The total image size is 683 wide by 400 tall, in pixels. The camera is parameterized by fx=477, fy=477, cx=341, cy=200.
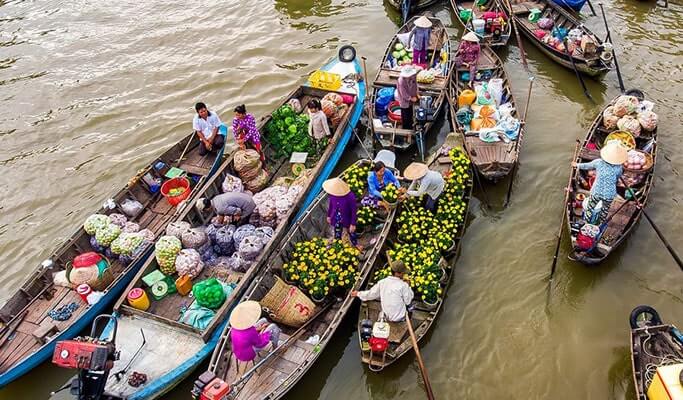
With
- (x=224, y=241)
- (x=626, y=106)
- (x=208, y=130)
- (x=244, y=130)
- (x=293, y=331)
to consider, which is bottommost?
(x=293, y=331)

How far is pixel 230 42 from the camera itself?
16.0 metres

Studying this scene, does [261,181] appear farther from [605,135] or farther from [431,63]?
[605,135]

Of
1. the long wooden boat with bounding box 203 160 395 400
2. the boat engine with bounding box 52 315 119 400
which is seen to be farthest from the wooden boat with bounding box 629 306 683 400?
the boat engine with bounding box 52 315 119 400

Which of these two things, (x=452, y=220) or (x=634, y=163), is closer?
(x=452, y=220)

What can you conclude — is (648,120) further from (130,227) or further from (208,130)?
(130,227)

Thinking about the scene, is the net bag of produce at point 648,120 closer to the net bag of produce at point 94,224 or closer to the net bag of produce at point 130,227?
the net bag of produce at point 130,227

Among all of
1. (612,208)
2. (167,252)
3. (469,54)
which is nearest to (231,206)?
(167,252)

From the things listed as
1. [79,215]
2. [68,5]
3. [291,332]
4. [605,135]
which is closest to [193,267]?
[291,332]

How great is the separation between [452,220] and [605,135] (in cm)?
458

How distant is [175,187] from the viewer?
400 inches

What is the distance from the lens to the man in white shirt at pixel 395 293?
7.13 meters

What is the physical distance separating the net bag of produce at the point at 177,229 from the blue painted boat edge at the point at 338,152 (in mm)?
2018

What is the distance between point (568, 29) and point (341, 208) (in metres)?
10.0

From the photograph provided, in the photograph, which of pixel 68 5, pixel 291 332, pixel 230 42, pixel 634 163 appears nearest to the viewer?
pixel 291 332
